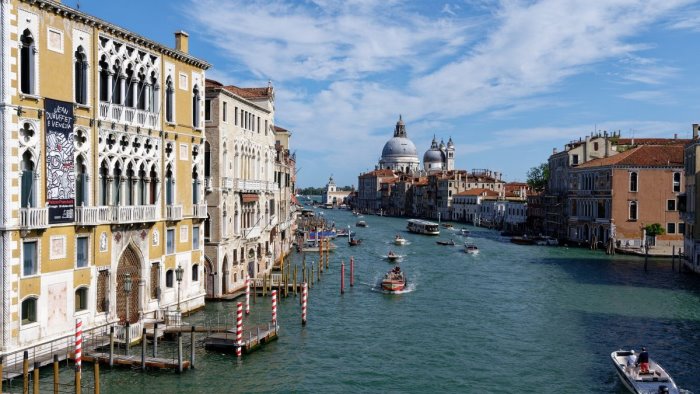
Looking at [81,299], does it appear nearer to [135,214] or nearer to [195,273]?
[135,214]

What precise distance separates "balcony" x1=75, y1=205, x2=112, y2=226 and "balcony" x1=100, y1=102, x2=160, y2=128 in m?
2.36

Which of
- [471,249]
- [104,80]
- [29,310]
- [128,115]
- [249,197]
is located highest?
[104,80]

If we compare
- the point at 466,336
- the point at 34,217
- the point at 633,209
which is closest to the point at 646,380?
the point at 466,336

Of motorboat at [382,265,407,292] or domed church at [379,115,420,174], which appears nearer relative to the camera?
motorboat at [382,265,407,292]

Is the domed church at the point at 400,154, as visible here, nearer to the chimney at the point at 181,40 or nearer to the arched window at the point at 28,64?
the chimney at the point at 181,40

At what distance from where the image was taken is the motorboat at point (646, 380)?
13.8 meters

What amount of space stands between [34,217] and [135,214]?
375cm

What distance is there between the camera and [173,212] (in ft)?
63.7

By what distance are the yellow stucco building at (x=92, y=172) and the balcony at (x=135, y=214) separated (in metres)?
0.04

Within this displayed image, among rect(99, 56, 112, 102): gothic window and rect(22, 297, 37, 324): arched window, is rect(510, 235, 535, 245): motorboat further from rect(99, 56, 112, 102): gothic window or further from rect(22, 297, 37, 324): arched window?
rect(22, 297, 37, 324): arched window

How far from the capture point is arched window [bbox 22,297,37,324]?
14109 millimetres

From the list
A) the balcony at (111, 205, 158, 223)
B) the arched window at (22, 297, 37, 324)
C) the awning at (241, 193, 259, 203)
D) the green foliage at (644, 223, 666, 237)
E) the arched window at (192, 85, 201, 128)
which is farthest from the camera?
the green foliage at (644, 223, 666, 237)

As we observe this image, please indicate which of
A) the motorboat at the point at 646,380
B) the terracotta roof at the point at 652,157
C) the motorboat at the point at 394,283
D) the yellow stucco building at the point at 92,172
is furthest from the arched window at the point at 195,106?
the terracotta roof at the point at 652,157

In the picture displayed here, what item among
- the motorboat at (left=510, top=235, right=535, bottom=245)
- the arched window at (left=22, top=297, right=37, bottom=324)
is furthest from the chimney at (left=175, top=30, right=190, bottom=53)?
the motorboat at (left=510, top=235, right=535, bottom=245)
